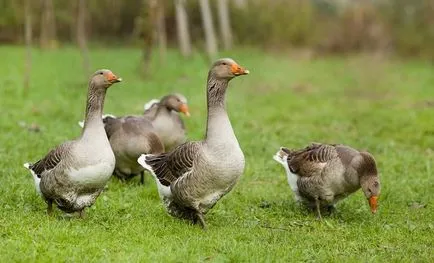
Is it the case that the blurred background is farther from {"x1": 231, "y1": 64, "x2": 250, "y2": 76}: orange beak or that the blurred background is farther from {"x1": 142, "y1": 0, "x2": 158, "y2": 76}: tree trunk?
{"x1": 231, "y1": 64, "x2": 250, "y2": 76}: orange beak

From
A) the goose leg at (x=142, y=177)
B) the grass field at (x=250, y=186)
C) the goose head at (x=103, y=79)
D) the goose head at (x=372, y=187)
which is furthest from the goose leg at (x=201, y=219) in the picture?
the goose leg at (x=142, y=177)

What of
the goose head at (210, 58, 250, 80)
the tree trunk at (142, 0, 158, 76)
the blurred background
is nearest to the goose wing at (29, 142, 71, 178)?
the goose head at (210, 58, 250, 80)

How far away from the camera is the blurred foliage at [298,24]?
151 ft

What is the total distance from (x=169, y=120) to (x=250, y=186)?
173cm

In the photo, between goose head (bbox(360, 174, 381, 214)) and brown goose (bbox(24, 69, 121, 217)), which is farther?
goose head (bbox(360, 174, 381, 214))

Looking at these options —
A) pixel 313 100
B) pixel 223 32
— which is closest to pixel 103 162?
pixel 313 100

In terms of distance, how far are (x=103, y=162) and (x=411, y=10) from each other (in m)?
42.5

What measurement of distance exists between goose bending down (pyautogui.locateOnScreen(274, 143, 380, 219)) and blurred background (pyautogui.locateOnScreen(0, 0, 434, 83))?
34.3 metres

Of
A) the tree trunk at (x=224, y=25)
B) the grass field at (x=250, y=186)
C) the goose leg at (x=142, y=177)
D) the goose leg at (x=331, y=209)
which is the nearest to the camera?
the grass field at (x=250, y=186)

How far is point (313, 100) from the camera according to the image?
23.9 meters

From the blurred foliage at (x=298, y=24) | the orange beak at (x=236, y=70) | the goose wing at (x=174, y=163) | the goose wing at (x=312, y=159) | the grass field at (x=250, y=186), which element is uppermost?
the orange beak at (x=236, y=70)

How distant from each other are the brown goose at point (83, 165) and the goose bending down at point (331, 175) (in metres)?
2.73

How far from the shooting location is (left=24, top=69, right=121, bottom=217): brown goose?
26.2 ft

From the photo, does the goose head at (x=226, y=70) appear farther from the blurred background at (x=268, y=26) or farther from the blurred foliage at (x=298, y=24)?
the blurred foliage at (x=298, y=24)
